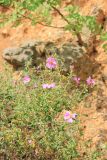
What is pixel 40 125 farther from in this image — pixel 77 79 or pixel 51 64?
pixel 77 79

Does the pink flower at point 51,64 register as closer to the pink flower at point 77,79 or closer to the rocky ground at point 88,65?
the pink flower at point 77,79

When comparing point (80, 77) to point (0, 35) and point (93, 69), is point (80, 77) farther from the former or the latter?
point (0, 35)

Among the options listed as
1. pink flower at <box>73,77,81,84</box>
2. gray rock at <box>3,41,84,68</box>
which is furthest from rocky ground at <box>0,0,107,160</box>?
pink flower at <box>73,77,81,84</box>

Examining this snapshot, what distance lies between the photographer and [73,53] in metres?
4.84

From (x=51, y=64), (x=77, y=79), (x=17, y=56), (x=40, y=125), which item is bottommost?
(x=17, y=56)

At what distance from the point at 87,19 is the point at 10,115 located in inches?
53.4

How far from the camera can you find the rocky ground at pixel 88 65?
4.21 meters

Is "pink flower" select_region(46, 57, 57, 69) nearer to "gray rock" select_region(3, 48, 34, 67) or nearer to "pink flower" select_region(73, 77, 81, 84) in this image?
"pink flower" select_region(73, 77, 81, 84)

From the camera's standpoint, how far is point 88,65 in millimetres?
4840

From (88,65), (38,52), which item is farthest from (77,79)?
(38,52)

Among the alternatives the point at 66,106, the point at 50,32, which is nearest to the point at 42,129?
the point at 66,106

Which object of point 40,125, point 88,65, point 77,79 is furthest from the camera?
point 88,65

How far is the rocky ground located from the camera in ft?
13.8

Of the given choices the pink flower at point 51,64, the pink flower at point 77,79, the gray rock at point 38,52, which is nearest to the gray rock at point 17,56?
the gray rock at point 38,52
